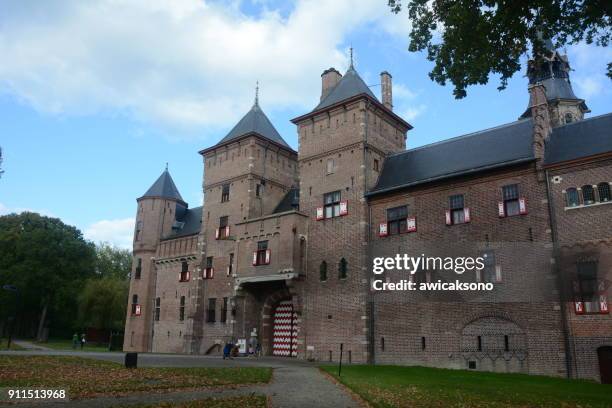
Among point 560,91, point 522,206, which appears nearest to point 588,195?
point 522,206

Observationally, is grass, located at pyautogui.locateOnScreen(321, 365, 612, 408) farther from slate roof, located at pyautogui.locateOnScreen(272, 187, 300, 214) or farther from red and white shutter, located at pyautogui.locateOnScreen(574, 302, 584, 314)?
slate roof, located at pyautogui.locateOnScreen(272, 187, 300, 214)

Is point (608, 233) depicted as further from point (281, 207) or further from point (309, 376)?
point (281, 207)

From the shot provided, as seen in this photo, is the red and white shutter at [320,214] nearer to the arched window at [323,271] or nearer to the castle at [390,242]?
the castle at [390,242]

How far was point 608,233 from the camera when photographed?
19781 mm

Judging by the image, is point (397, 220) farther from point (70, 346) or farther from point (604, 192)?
point (70, 346)

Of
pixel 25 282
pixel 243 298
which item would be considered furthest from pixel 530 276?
pixel 25 282

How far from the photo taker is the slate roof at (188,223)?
41500 millimetres

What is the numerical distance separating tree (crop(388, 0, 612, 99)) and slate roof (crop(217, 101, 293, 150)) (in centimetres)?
2285

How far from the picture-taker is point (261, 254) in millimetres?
30328

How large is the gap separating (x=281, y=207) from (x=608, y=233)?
2066 centimetres

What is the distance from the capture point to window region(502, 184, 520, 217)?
74.3 feet

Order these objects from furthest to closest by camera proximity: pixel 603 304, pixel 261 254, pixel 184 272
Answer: pixel 184 272 → pixel 261 254 → pixel 603 304

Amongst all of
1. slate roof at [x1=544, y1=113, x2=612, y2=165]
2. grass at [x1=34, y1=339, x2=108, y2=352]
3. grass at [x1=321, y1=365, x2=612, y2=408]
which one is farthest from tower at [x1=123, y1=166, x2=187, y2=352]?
slate roof at [x1=544, y1=113, x2=612, y2=165]

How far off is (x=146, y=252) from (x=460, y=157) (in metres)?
27.6
